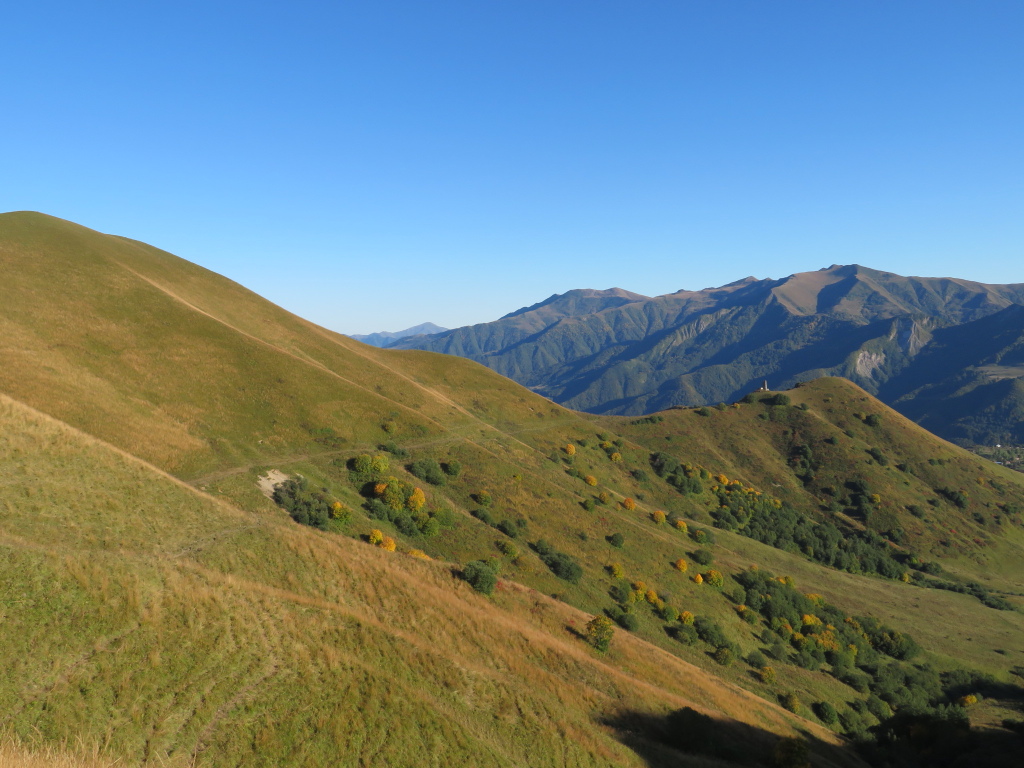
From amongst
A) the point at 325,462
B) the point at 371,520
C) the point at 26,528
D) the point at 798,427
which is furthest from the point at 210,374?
the point at 798,427

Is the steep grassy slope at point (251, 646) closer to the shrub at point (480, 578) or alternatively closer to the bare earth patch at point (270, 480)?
the shrub at point (480, 578)

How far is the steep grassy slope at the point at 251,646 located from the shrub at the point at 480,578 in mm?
1215

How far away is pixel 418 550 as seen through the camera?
4719 centimetres

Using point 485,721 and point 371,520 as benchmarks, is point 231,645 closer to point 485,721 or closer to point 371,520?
point 485,721

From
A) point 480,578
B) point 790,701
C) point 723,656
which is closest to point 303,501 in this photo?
point 480,578

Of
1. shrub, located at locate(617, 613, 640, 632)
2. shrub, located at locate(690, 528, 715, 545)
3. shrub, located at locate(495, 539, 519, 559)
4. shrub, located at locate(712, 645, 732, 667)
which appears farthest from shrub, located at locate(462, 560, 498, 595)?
shrub, located at locate(690, 528, 715, 545)

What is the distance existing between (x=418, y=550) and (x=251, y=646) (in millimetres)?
28939

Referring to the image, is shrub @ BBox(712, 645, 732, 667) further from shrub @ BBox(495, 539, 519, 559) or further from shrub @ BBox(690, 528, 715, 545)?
shrub @ BBox(690, 528, 715, 545)

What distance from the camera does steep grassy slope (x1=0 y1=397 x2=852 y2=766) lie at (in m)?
→ 15.1

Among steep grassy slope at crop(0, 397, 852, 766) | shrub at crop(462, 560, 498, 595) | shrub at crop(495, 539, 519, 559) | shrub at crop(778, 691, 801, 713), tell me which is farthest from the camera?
shrub at crop(495, 539, 519, 559)

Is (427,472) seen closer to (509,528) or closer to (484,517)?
(484,517)

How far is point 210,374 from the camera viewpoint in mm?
65312

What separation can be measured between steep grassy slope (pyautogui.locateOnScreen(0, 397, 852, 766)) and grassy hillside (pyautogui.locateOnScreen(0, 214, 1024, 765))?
0.13m

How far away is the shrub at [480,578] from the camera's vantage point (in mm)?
34344
